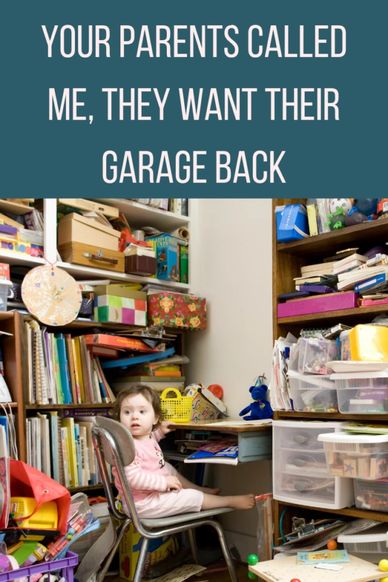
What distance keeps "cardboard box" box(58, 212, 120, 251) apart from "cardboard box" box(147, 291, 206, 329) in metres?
0.35

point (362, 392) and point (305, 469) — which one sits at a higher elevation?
point (362, 392)

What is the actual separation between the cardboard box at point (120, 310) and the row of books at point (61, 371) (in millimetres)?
147

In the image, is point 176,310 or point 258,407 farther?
point 176,310

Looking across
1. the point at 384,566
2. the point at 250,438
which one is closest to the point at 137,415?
the point at 250,438

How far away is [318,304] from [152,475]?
905 mm

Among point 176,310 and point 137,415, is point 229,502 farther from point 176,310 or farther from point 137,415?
point 176,310

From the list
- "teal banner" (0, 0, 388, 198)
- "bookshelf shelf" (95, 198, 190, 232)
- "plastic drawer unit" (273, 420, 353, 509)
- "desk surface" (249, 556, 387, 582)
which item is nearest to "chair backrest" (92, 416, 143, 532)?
"desk surface" (249, 556, 387, 582)

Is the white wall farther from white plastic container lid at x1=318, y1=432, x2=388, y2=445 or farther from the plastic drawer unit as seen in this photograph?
white plastic container lid at x1=318, y1=432, x2=388, y2=445

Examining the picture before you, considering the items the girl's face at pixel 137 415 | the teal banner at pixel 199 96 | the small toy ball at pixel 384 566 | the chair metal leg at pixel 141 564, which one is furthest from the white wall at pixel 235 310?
the small toy ball at pixel 384 566

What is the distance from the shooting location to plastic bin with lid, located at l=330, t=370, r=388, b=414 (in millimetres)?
2072

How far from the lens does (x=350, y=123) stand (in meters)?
2.21

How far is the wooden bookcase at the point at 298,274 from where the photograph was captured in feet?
7.25

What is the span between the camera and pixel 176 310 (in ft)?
10.3

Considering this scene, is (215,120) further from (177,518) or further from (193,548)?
(193,548)
